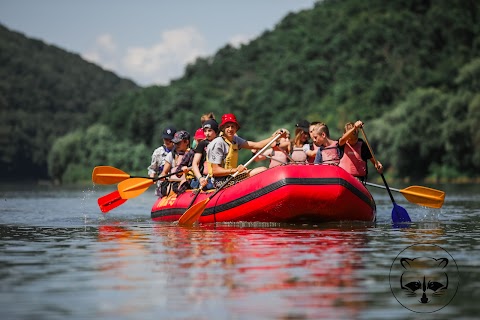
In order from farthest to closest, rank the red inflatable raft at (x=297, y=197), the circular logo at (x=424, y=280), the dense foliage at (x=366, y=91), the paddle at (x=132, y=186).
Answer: the dense foliage at (x=366, y=91) < the paddle at (x=132, y=186) < the red inflatable raft at (x=297, y=197) < the circular logo at (x=424, y=280)

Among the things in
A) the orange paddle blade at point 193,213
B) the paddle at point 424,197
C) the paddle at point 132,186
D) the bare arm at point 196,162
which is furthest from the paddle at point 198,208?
the paddle at point 424,197

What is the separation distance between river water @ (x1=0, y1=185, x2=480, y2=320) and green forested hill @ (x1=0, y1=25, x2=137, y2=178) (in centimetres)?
11201

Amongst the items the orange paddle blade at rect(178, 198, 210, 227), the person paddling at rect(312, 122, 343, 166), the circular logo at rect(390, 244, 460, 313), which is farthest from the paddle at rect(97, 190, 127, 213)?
the circular logo at rect(390, 244, 460, 313)

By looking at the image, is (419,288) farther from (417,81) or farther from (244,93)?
(244,93)

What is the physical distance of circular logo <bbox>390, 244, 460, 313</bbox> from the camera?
26.5 feet

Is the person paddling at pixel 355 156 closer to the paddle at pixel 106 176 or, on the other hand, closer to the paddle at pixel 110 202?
the paddle at pixel 106 176

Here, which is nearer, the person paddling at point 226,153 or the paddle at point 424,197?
the person paddling at point 226,153

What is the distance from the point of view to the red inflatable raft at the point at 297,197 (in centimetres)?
1484

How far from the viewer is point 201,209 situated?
16.2 meters

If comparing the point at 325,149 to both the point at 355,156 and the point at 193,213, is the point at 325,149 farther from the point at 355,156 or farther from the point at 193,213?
the point at 193,213

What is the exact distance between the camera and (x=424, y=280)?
9008mm

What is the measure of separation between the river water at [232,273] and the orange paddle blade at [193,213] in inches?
24.3

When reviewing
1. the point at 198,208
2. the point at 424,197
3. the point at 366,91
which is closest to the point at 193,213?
the point at 198,208

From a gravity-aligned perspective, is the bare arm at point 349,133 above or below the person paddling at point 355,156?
above
